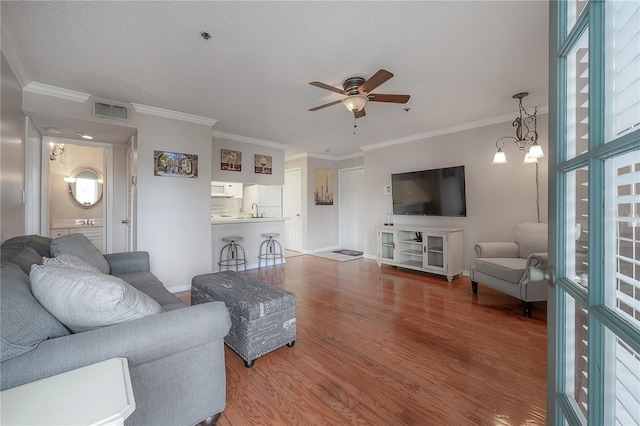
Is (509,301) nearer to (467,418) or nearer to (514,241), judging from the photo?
(514,241)

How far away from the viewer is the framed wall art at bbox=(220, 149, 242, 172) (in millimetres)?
4605

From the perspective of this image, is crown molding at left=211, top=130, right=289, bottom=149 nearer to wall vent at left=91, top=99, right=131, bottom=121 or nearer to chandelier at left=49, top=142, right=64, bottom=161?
wall vent at left=91, top=99, right=131, bottom=121

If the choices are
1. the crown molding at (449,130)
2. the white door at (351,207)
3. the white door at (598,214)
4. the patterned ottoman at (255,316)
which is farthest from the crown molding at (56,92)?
the white door at (351,207)

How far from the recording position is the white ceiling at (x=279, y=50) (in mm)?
1753

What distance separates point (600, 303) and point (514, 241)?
375 cm

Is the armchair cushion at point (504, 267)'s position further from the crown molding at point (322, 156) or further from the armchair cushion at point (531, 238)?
the crown molding at point (322, 156)

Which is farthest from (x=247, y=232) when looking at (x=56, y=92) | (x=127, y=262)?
(x=56, y=92)

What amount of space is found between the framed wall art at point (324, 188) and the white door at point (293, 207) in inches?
17.3

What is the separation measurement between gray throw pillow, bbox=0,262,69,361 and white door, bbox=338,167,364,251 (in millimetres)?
5755

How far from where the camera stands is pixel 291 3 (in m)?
1.68

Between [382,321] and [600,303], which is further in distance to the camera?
[382,321]

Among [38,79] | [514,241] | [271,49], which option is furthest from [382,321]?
[38,79]

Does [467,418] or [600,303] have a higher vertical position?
[600,303]

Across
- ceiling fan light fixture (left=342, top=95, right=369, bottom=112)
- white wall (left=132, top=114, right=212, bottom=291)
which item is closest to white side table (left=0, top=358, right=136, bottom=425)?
ceiling fan light fixture (left=342, top=95, right=369, bottom=112)
